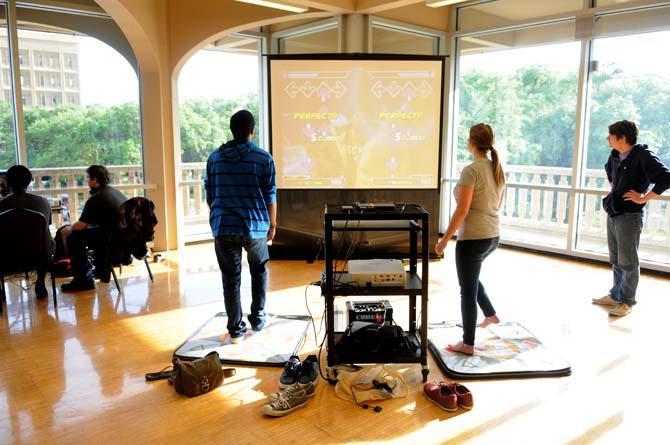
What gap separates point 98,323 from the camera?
13.2 ft

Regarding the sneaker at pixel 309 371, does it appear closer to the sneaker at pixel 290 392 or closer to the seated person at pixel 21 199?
the sneaker at pixel 290 392

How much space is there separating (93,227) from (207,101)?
8.49ft

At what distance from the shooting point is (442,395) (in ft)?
8.95

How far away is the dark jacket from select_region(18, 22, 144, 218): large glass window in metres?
4.87

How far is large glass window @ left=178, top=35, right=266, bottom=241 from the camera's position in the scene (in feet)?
22.2

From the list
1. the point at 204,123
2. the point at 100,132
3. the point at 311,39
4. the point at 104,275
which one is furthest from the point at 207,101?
the point at 104,275

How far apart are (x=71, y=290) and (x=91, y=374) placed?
1.98m

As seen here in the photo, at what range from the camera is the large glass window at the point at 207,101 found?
22.2ft

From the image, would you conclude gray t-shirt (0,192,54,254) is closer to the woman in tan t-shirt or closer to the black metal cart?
the black metal cart

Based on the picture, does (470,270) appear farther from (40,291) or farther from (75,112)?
(75,112)

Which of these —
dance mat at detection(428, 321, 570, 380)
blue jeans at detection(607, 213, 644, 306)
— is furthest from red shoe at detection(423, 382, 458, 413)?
blue jeans at detection(607, 213, 644, 306)

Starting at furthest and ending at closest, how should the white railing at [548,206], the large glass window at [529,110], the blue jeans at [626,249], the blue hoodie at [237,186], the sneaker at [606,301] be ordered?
1. the large glass window at [529,110]
2. the white railing at [548,206]
3. the sneaker at [606,301]
4. the blue jeans at [626,249]
5. the blue hoodie at [237,186]

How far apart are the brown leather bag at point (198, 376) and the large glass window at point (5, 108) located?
3905mm

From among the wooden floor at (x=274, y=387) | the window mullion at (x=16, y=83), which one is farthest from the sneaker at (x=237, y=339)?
the window mullion at (x=16, y=83)
